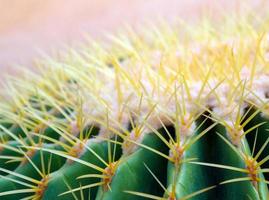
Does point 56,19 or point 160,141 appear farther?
point 56,19

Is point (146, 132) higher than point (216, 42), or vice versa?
point (216, 42)

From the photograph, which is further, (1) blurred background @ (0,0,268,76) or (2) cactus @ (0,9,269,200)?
(1) blurred background @ (0,0,268,76)

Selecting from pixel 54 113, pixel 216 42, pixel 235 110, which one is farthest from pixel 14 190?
pixel 216 42

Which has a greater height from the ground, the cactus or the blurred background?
the blurred background

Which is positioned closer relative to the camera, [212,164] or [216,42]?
[212,164]

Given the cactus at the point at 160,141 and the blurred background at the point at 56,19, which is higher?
the blurred background at the point at 56,19

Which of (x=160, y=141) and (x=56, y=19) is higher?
(x=56, y=19)

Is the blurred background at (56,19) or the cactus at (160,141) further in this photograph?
the blurred background at (56,19)

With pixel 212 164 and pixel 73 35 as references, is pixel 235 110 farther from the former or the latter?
pixel 73 35
